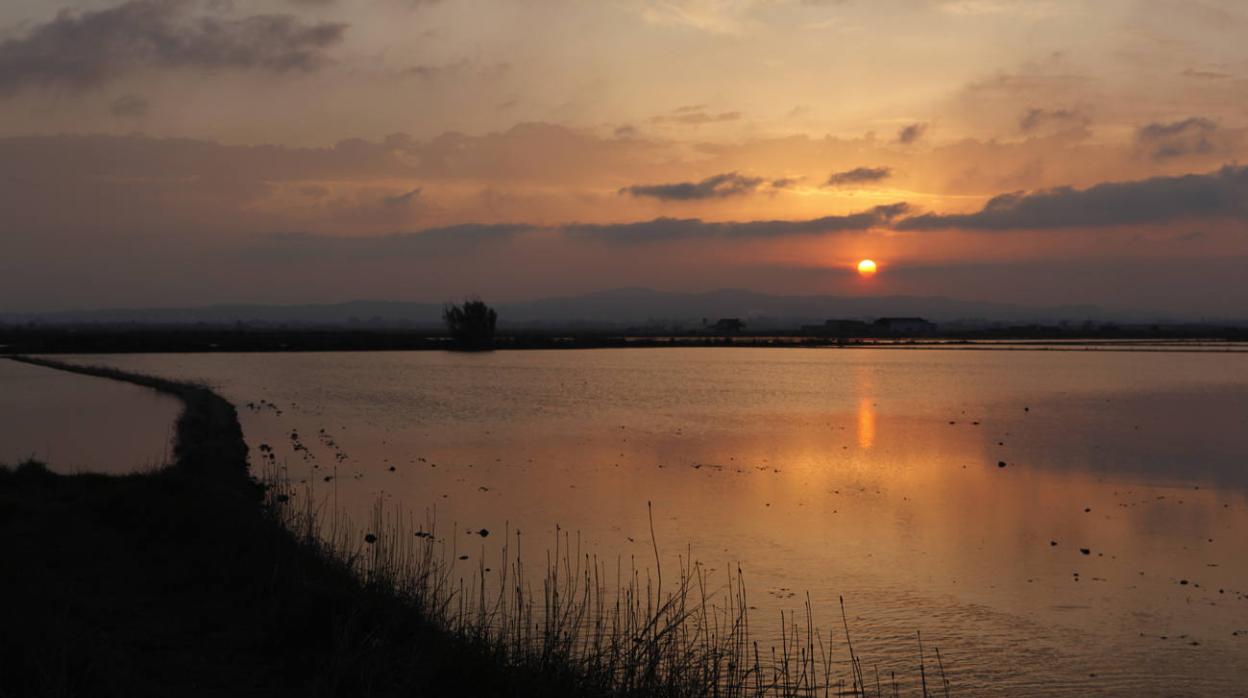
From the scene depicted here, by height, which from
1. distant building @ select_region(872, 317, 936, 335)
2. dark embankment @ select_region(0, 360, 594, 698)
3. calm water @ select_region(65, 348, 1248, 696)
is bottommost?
calm water @ select_region(65, 348, 1248, 696)

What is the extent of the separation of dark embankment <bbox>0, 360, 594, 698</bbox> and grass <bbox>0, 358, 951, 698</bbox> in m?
0.02

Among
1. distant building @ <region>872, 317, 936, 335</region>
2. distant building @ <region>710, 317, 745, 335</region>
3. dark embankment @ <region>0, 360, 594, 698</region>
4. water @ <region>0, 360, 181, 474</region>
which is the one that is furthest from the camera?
distant building @ <region>710, 317, 745, 335</region>

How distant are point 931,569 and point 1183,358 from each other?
201ft

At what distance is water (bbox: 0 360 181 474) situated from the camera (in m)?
19.2

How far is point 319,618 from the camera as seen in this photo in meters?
8.12

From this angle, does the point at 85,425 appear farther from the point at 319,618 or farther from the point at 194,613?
the point at 319,618

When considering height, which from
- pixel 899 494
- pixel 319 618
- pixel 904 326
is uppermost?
pixel 904 326

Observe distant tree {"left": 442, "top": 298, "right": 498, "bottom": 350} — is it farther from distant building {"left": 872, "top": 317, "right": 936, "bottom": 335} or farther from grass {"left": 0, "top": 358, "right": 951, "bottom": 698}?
distant building {"left": 872, "top": 317, "right": 936, "bottom": 335}

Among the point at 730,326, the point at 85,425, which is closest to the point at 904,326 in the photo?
the point at 730,326

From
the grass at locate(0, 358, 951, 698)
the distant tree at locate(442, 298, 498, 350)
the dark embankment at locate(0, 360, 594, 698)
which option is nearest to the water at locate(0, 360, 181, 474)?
the grass at locate(0, 358, 951, 698)

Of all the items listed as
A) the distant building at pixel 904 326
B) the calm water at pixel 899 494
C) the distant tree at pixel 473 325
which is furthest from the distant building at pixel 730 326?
the calm water at pixel 899 494

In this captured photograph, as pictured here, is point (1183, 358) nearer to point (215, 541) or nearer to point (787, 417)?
point (787, 417)

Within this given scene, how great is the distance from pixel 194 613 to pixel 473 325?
262ft

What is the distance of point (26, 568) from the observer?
29.7 feet
